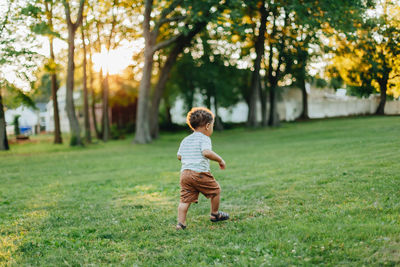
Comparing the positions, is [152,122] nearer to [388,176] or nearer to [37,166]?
[37,166]

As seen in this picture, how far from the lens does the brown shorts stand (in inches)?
221

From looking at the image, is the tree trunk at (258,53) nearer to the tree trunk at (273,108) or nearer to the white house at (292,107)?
the tree trunk at (273,108)

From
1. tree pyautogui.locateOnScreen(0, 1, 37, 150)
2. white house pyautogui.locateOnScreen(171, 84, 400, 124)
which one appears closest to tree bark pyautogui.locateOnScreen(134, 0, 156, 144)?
tree pyautogui.locateOnScreen(0, 1, 37, 150)

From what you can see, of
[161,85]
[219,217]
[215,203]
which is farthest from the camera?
[161,85]

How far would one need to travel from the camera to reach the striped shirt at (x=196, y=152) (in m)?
5.63

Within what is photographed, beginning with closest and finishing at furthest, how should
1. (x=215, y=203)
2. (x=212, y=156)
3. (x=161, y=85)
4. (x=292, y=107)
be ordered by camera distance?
1. (x=212, y=156)
2. (x=215, y=203)
3. (x=161, y=85)
4. (x=292, y=107)

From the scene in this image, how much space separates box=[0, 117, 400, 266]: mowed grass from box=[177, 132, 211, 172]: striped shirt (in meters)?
0.88

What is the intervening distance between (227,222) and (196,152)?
1.17 meters

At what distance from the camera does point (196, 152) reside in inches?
223

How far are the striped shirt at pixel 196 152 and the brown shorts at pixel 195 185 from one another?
0.08 metres

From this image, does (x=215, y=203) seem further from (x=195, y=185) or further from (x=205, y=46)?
(x=205, y=46)

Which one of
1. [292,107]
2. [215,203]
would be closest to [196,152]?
[215,203]

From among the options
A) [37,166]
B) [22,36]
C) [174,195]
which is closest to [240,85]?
[22,36]

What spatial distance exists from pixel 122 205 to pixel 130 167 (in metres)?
7.02
